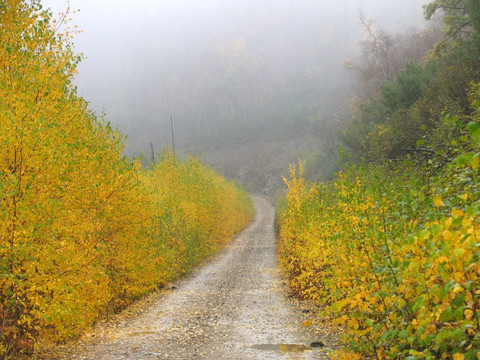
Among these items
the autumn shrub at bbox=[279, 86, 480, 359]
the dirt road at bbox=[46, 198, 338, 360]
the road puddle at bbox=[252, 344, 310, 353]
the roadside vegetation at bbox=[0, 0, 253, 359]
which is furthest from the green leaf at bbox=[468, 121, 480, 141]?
the road puddle at bbox=[252, 344, 310, 353]

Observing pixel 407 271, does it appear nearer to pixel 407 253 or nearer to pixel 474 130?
pixel 407 253

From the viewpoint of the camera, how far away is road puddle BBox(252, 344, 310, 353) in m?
7.52

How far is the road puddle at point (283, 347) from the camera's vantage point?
296 inches

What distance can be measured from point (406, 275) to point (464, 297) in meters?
0.85

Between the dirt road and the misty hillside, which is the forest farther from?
the misty hillside

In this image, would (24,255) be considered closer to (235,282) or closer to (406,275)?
(406,275)

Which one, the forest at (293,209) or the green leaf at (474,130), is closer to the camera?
the green leaf at (474,130)

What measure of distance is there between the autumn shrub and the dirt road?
2304 millimetres

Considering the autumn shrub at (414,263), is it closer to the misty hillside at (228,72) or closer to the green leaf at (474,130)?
the green leaf at (474,130)

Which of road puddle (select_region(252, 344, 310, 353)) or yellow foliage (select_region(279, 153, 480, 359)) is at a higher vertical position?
yellow foliage (select_region(279, 153, 480, 359))

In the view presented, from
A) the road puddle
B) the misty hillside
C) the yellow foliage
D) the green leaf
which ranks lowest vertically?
the road puddle

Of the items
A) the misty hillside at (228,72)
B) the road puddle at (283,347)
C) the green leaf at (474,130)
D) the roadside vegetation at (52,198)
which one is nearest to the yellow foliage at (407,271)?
the green leaf at (474,130)

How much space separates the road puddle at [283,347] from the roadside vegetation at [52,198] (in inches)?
135

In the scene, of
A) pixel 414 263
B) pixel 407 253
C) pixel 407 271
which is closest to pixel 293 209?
pixel 407 253
